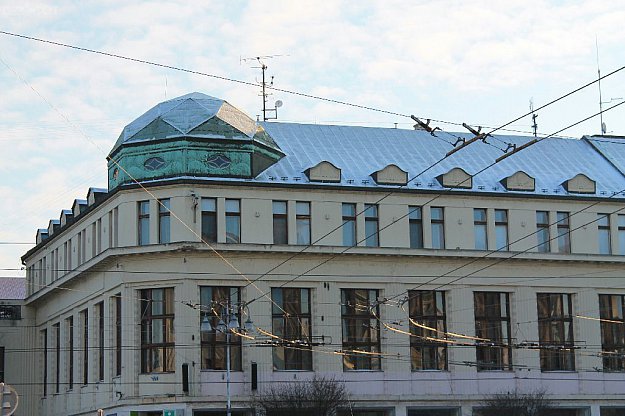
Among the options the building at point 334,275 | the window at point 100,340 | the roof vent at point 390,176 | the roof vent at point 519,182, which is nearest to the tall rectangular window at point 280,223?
the building at point 334,275

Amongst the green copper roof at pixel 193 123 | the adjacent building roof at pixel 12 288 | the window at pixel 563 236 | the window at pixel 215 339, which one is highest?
the green copper roof at pixel 193 123

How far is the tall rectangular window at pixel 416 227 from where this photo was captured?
6556 centimetres

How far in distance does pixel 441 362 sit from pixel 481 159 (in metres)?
13.9

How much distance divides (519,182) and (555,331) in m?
8.30

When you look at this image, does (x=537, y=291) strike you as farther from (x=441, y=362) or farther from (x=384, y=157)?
(x=384, y=157)

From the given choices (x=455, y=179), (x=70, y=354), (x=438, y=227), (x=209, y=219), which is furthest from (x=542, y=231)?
(x=70, y=354)

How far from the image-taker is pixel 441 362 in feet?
214

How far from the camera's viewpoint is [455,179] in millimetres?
67250

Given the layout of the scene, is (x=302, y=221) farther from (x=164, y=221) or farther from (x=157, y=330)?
(x=157, y=330)

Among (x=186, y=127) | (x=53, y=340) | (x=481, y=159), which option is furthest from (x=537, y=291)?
(x=53, y=340)

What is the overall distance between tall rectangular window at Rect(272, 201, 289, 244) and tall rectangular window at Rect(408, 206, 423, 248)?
6.78 metres

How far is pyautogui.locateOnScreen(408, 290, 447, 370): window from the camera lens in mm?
64875

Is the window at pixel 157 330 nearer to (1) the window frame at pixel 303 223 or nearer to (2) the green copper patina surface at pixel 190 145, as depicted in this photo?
(2) the green copper patina surface at pixel 190 145

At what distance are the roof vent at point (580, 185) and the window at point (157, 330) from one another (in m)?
23.1
